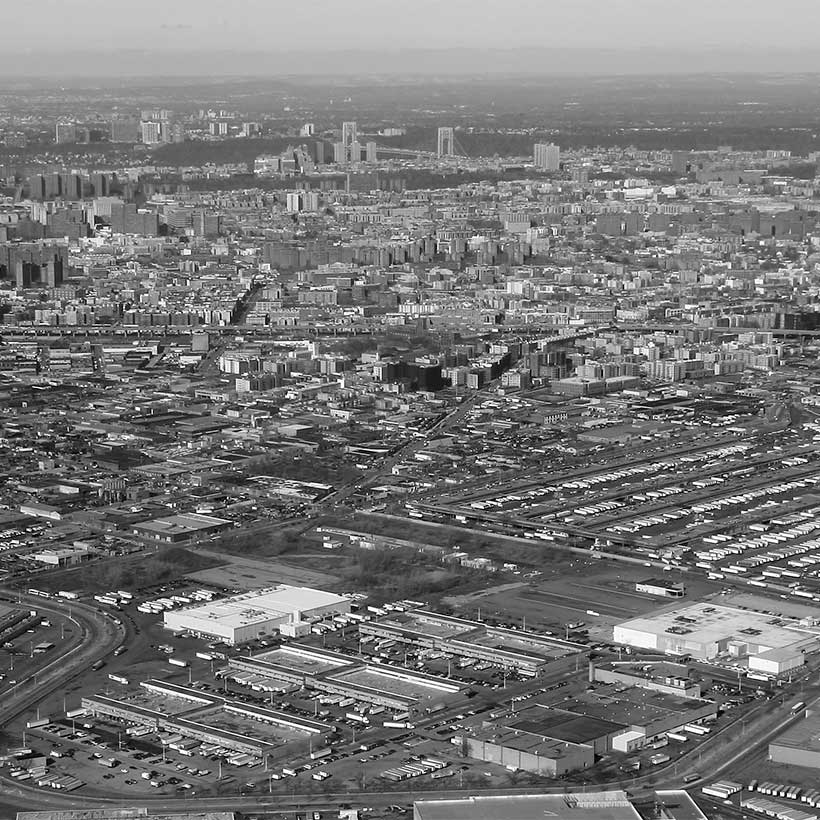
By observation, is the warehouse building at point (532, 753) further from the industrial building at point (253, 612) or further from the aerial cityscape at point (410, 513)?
the industrial building at point (253, 612)

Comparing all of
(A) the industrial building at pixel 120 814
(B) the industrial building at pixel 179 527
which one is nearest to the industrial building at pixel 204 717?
(A) the industrial building at pixel 120 814

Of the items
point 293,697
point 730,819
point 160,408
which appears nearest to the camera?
point 730,819

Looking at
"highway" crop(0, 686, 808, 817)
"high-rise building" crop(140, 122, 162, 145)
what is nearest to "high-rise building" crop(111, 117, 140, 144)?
"high-rise building" crop(140, 122, 162, 145)

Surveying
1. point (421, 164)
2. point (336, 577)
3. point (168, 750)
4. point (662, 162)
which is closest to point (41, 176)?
point (421, 164)

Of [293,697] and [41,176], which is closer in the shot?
[293,697]

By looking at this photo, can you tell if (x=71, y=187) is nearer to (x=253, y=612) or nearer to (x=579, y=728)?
(x=253, y=612)

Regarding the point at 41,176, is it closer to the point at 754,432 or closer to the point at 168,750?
the point at 754,432

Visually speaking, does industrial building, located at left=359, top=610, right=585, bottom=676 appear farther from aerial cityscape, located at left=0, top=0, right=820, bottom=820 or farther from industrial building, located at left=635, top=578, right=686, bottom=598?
industrial building, located at left=635, top=578, right=686, bottom=598
